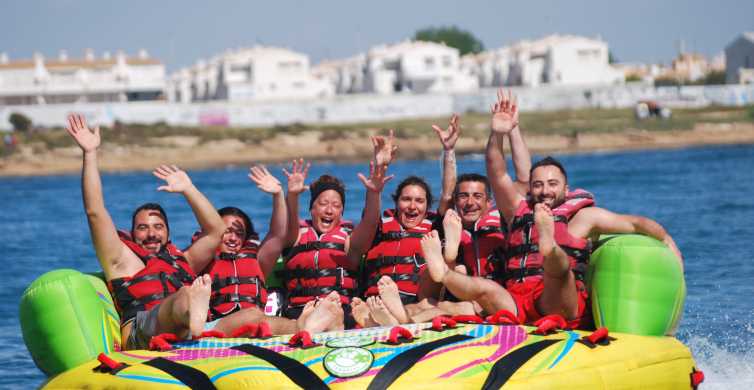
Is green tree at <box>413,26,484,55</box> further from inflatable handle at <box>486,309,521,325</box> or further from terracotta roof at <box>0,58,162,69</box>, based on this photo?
inflatable handle at <box>486,309,521,325</box>

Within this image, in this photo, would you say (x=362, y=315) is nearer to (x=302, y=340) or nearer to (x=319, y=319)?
(x=319, y=319)

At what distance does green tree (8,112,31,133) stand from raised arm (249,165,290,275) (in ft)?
113

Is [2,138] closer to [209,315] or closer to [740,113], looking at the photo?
[740,113]

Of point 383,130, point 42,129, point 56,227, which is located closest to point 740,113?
point 383,130

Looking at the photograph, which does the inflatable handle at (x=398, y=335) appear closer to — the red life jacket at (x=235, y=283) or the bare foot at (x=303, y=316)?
the bare foot at (x=303, y=316)

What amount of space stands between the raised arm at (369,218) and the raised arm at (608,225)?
89 centimetres

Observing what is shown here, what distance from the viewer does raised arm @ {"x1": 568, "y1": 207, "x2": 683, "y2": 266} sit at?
5367 millimetres

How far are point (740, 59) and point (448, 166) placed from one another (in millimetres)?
46561

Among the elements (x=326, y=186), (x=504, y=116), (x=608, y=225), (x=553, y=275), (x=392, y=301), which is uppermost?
(x=504, y=116)

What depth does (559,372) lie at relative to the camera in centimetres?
441

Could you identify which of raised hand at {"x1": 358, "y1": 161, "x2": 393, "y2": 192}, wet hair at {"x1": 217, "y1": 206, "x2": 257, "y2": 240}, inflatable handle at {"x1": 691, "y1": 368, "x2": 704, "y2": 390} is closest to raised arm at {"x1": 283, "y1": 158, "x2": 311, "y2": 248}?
wet hair at {"x1": 217, "y1": 206, "x2": 257, "y2": 240}

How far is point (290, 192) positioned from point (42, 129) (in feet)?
111

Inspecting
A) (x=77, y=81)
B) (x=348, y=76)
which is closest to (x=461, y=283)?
(x=77, y=81)

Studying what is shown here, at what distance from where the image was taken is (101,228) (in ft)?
16.8
